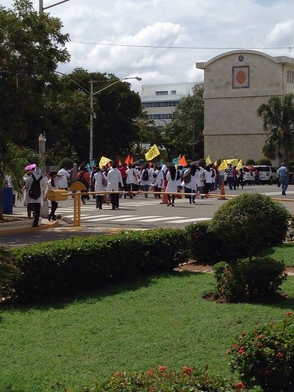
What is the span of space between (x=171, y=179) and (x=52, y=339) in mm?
20786

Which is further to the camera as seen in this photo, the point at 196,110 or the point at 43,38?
the point at 196,110

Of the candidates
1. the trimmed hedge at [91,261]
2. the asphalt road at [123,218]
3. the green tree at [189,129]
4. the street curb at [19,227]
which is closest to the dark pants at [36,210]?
the street curb at [19,227]

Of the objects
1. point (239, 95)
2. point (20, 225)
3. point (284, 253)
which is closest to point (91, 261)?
point (284, 253)

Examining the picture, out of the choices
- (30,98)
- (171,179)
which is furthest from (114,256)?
(171,179)

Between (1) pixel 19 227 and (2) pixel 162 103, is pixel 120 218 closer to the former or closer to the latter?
(1) pixel 19 227

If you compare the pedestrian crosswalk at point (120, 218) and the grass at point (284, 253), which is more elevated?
the pedestrian crosswalk at point (120, 218)

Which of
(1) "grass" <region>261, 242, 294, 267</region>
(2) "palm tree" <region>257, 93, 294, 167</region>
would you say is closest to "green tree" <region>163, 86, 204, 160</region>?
(2) "palm tree" <region>257, 93, 294, 167</region>

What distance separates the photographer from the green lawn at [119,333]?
662 centimetres

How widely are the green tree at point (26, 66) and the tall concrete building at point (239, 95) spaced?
55945 millimetres

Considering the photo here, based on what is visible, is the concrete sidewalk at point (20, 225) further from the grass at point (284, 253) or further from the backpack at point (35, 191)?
the grass at point (284, 253)

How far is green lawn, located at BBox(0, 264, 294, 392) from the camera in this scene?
662cm

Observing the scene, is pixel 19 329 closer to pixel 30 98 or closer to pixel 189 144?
pixel 30 98

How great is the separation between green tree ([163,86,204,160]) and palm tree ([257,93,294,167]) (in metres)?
18.3

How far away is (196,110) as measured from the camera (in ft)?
291
